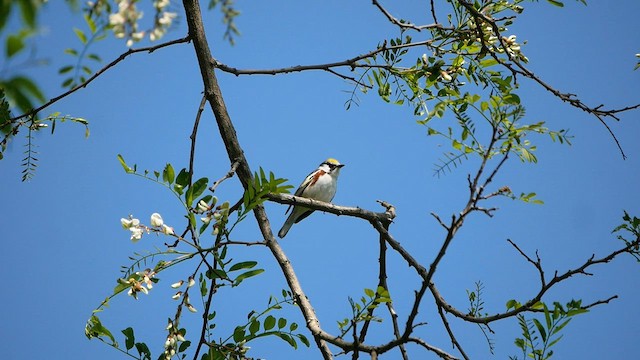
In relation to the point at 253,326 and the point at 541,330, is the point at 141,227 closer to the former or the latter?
the point at 253,326

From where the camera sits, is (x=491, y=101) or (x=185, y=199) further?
(x=185, y=199)

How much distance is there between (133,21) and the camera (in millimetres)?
1597

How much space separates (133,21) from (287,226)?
21.4ft

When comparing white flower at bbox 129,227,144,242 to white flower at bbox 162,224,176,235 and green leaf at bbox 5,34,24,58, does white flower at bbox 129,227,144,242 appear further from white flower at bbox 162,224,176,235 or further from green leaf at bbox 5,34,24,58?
green leaf at bbox 5,34,24,58

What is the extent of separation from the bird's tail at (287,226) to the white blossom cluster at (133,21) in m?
6.31

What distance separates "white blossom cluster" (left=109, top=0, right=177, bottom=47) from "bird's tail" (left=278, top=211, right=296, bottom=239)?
6306mm

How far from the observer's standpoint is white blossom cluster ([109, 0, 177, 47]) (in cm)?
156

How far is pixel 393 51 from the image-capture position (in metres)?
3.79

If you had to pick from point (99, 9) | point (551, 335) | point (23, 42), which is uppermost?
point (99, 9)

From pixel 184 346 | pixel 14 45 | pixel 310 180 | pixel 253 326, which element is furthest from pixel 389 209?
pixel 310 180

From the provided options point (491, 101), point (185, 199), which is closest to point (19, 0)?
point (491, 101)

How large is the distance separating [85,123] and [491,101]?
2.21 m

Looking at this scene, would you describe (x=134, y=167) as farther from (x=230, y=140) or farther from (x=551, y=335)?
(x=551, y=335)

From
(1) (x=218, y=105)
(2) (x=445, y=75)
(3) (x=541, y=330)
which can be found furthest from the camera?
(1) (x=218, y=105)
